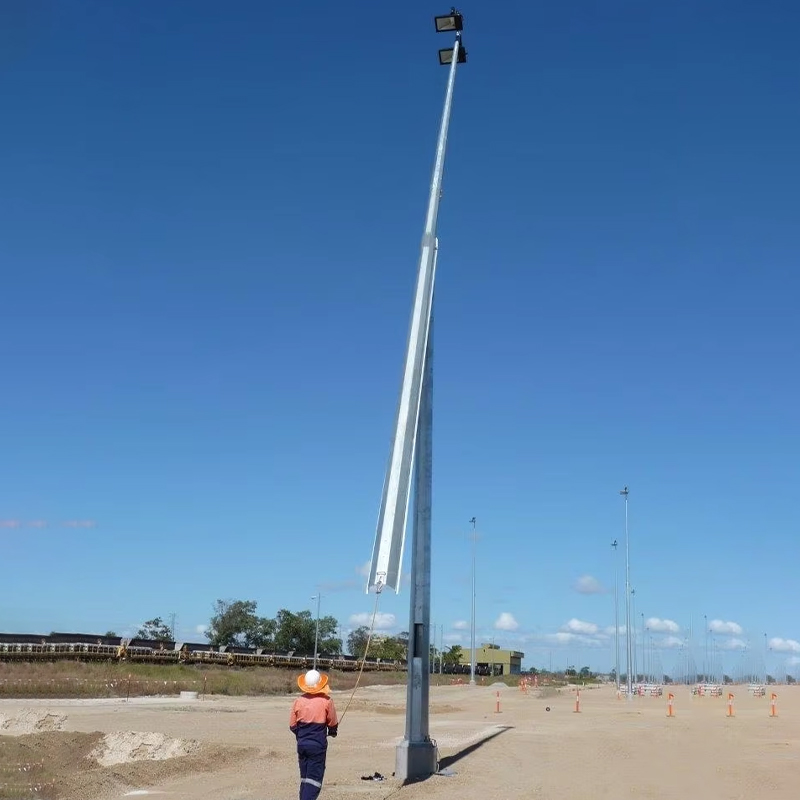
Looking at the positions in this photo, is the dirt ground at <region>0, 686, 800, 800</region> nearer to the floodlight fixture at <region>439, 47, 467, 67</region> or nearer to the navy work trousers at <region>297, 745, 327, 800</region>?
the navy work trousers at <region>297, 745, 327, 800</region>

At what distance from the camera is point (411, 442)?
11500 mm

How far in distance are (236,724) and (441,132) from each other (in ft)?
57.8

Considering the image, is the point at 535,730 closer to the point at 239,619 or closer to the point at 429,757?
the point at 429,757

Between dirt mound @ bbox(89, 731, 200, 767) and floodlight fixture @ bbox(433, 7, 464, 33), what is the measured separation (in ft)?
47.5

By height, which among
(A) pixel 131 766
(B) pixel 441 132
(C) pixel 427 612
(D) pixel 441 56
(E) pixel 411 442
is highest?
(D) pixel 441 56

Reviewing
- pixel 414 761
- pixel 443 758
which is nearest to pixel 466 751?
pixel 443 758

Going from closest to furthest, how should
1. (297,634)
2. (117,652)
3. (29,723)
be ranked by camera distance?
1. (29,723)
2. (117,652)
3. (297,634)

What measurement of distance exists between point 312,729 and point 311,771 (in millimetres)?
442

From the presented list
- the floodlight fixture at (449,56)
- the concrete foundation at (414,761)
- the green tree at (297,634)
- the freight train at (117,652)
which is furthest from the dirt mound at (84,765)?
the green tree at (297,634)

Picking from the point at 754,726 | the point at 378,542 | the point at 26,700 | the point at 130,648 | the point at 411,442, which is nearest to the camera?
the point at 378,542

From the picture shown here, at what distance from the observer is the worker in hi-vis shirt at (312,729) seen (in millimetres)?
9508

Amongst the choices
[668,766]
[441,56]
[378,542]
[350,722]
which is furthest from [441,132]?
[350,722]

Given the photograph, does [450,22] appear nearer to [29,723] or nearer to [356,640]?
[29,723]

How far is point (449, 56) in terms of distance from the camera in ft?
48.7
